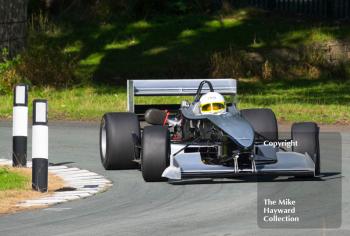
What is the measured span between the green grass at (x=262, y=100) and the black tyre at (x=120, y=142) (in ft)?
24.4

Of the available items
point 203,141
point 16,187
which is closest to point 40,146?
point 16,187

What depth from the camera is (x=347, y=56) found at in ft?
107

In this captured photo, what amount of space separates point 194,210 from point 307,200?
1.35 metres


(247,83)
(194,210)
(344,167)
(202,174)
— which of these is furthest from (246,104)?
(194,210)

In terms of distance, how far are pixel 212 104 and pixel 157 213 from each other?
3.47 metres

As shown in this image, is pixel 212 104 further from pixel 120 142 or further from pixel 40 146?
pixel 40 146

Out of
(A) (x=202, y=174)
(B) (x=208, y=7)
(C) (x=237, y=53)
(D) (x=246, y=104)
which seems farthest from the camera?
(B) (x=208, y=7)

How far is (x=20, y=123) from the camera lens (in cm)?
1653

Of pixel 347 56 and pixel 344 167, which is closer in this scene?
pixel 344 167

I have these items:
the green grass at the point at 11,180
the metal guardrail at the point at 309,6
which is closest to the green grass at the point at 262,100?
the metal guardrail at the point at 309,6

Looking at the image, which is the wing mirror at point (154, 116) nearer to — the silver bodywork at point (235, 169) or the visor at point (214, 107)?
the visor at point (214, 107)

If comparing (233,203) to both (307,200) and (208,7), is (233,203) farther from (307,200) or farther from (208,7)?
(208,7)

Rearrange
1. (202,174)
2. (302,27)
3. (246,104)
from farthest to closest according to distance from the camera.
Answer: (302,27)
(246,104)
(202,174)

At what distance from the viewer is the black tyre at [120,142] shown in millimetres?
16812
